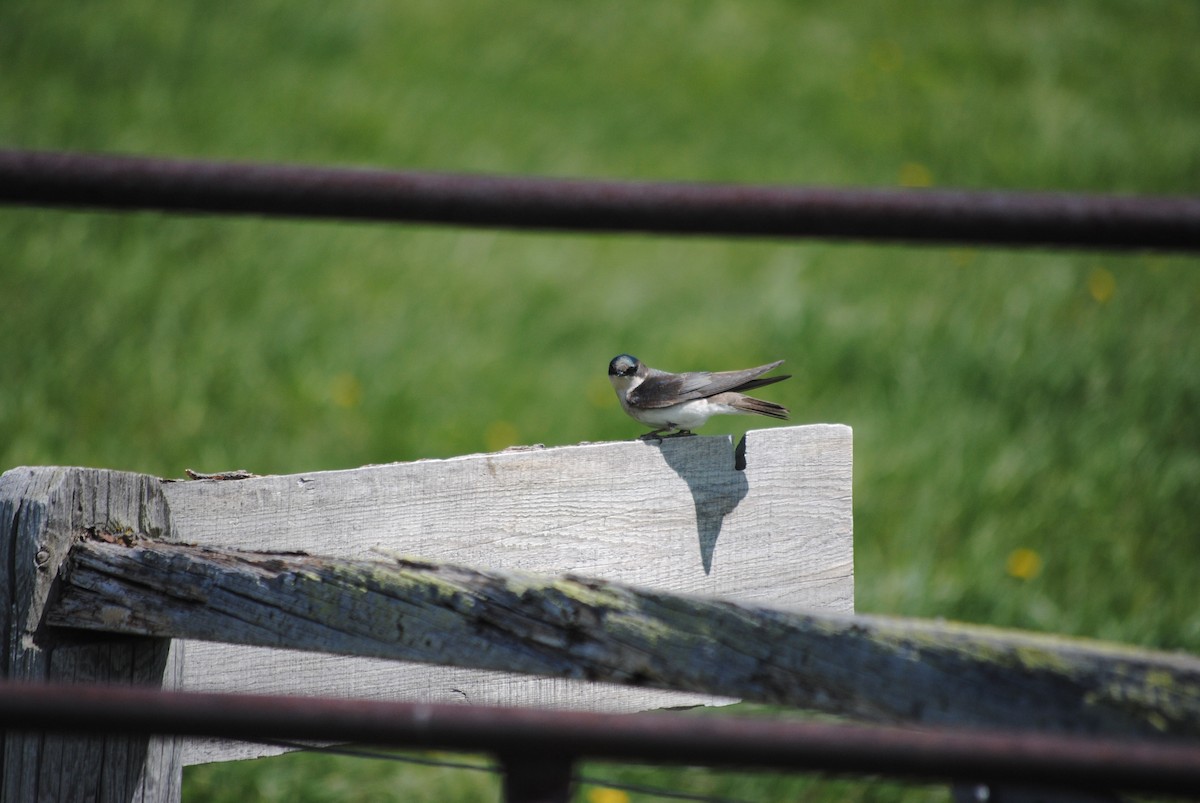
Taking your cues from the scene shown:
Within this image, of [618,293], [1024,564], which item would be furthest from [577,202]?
[618,293]

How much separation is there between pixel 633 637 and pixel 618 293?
5429 millimetres

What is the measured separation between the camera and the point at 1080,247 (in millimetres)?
935

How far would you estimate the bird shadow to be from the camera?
7.18ft

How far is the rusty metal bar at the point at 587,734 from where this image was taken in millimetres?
877

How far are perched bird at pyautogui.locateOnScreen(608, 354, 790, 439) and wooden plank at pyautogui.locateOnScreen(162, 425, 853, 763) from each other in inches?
42.5

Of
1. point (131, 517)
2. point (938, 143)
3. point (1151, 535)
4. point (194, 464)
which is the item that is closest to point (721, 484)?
point (131, 517)

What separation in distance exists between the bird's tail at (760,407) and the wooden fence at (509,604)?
53.9 inches

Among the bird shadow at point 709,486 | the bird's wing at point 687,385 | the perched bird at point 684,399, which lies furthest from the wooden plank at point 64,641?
the perched bird at point 684,399

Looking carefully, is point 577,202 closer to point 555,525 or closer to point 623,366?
point 555,525

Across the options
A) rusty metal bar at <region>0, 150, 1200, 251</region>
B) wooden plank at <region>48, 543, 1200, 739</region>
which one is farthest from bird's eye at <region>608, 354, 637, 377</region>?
rusty metal bar at <region>0, 150, 1200, 251</region>

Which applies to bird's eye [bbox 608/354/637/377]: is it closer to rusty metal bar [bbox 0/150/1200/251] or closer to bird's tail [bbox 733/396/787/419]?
bird's tail [bbox 733/396/787/419]

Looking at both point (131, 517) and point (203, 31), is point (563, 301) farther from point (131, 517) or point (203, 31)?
point (131, 517)

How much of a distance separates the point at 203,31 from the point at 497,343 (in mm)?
3859

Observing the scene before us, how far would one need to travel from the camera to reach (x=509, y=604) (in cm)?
145
